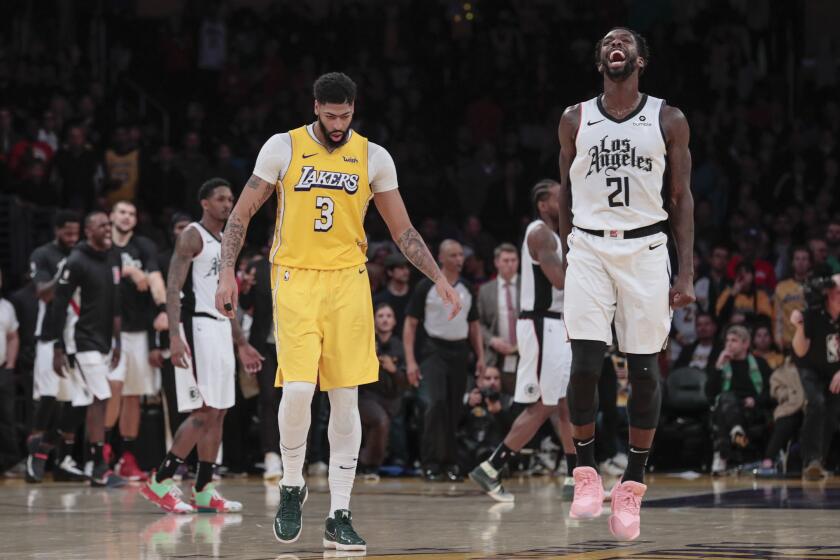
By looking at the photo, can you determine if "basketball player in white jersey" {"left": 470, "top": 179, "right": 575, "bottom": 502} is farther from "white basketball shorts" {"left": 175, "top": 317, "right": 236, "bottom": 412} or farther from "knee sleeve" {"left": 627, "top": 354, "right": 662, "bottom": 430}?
"knee sleeve" {"left": 627, "top": 354, "right": 662, "bottom": 430}

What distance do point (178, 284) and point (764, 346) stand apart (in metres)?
7.40

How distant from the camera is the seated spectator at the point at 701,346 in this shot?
54.7 feet

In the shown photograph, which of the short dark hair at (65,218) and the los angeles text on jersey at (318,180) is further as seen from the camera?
the short dark hair at (65,218)

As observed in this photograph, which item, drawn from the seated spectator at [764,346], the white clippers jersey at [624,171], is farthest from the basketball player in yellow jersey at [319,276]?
the seated spectator at [764,346]

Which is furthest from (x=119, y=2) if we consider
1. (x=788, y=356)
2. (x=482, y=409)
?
(x=788, y=356)

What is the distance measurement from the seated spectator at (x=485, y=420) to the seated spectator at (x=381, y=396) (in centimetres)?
77

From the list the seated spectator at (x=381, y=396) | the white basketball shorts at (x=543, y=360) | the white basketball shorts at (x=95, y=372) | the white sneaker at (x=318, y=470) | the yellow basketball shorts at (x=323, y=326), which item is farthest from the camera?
the white sneaker at (x=318, y=470)

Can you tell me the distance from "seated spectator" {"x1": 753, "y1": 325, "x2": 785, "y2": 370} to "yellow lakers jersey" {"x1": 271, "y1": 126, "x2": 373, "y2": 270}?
28.9 feet

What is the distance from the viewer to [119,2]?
83.9ft

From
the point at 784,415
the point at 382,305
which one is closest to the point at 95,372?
the point at 382,305

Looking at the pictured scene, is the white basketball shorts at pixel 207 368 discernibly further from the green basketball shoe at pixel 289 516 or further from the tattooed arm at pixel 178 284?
the green basketball shoe at pixel 289 516

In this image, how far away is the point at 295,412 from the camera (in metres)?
8.24

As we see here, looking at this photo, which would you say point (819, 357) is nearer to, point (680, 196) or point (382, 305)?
point (382, 305)

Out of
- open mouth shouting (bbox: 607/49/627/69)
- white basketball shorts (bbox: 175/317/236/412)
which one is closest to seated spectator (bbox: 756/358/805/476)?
white basketball shorts (bbox: 175/317/236/412)
